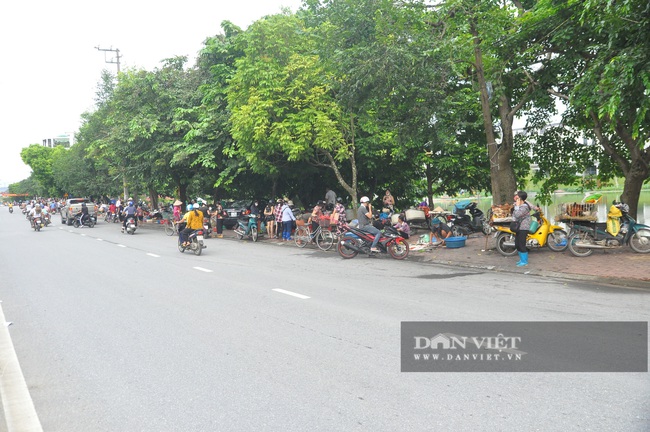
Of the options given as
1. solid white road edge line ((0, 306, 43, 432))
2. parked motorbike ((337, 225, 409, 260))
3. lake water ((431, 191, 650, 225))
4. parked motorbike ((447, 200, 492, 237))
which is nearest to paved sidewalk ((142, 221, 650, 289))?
parked motorbike ((337, 225, 409, 260))

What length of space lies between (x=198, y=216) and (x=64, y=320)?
30.1ft

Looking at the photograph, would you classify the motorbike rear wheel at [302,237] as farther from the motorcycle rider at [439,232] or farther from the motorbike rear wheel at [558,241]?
the motorbike rear wheel at [558,241]

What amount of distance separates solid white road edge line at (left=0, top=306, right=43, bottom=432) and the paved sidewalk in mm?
9340

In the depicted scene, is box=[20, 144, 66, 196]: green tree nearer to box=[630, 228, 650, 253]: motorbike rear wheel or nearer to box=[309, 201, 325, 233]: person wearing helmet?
box=[309, 201, 325, 233]: person wearing helmet

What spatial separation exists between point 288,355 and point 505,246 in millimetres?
9098

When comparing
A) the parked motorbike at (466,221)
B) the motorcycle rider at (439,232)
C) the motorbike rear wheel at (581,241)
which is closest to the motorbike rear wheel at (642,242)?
the motorbike rear wheel at (581,241)

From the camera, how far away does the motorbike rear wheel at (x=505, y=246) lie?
1282 centimetres

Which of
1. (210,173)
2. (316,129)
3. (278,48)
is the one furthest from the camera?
(210,173)

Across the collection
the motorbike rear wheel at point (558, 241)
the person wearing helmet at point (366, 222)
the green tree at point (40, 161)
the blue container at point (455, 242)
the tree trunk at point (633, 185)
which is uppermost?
the green tree at point (40, 161)

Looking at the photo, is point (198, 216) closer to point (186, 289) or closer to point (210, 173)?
point (186, 289)

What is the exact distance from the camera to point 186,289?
31.5 feet

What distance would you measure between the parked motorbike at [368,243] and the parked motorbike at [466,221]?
383cm

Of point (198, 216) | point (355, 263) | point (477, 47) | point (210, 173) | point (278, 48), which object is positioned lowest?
point (355, 263)

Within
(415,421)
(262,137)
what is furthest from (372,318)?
(262,137)
